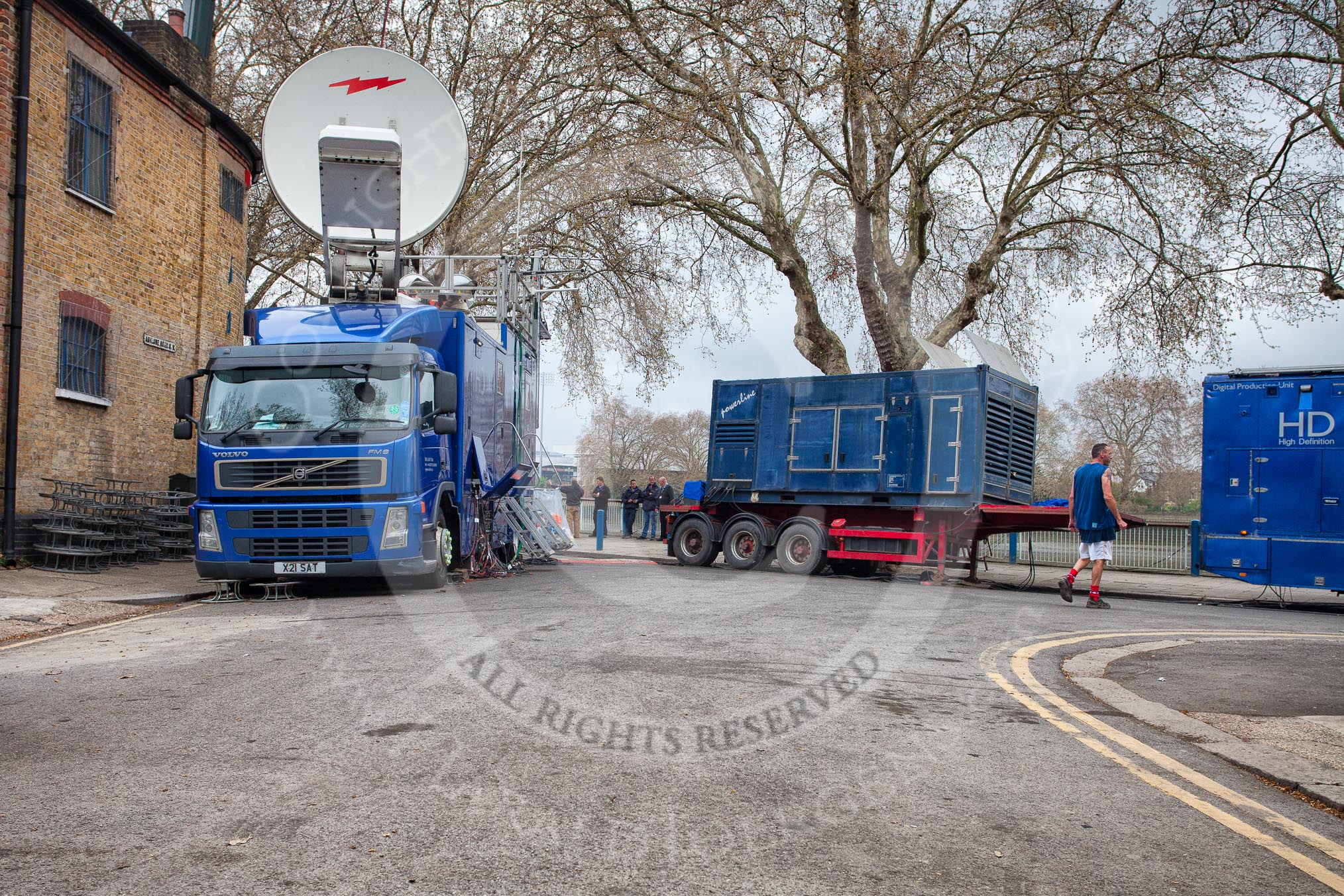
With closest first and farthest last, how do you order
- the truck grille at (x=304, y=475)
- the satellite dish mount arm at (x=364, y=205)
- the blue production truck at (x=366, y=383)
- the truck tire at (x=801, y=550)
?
the truck grille at (x=304, y=475), the blue production truck at (x=366, y=383), the satellite dish mount arm at (x=364, y=205), the truck tire at (x=801, y=550)

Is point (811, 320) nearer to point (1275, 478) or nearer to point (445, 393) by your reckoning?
point (1275, 478)

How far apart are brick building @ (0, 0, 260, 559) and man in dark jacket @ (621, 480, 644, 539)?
45.5 ft

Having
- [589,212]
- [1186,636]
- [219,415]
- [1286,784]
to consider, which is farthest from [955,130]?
[1286,784]

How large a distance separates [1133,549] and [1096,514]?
35.0 ft

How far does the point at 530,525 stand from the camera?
1616 cm

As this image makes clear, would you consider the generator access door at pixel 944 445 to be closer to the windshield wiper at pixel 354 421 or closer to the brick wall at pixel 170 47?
the windshield wiper at pixel 354 421

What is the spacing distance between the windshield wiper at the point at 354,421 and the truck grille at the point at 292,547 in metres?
1.06

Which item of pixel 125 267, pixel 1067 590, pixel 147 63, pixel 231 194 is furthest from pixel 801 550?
pixel 147 63

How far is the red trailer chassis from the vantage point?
51.3ft

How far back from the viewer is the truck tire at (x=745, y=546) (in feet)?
59.4

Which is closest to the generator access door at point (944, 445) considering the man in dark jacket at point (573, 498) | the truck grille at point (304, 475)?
the truck grille at point (304, 475)

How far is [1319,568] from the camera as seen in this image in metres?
14.8

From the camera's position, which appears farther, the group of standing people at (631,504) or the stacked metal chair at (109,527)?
the group of standing people at (631,504)

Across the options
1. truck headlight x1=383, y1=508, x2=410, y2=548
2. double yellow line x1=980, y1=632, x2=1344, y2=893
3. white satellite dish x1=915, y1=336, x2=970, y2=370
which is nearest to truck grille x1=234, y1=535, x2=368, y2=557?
truck headlight x1=383, y1=508, x2=410, y2=548
